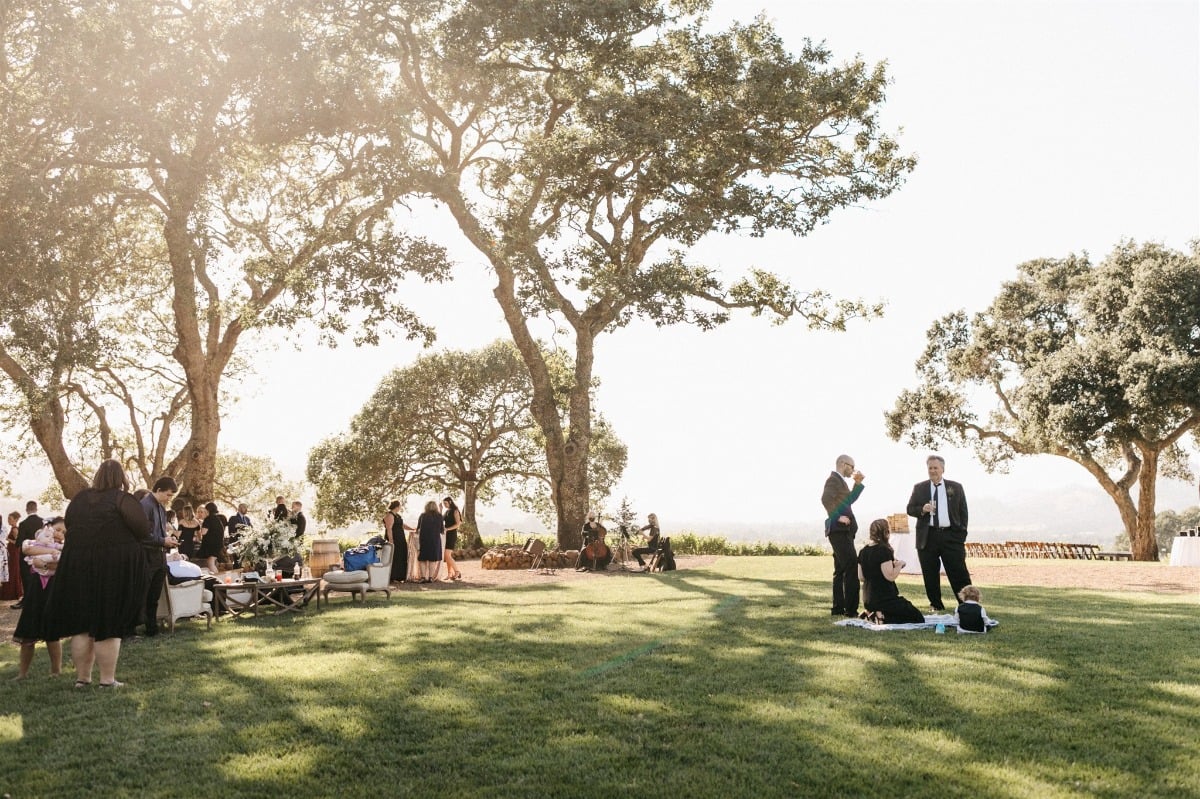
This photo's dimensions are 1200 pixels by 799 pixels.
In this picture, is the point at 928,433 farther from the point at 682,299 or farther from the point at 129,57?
the point at 129,57

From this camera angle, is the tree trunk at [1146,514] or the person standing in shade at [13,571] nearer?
the person standing in shade at [13,571]

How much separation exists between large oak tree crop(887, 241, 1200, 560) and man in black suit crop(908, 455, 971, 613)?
66.8 feet

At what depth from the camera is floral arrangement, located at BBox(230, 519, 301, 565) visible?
1361 centimetres

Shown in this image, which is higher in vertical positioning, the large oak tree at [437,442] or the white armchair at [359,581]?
the large oak tree at [437,442]

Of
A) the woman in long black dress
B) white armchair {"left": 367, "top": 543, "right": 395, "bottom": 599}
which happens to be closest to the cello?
white armchair {"left": 367, "top": 543, "right": 395, "bottom": 599}

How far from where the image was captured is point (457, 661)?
8.07 m

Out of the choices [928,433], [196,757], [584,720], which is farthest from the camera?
[928,433]

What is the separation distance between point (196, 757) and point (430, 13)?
19.2m

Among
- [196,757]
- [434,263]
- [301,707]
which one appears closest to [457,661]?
[301,707]

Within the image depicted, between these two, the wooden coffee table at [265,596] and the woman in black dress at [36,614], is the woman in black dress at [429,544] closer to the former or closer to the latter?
the wooden coffee table at [265,596]

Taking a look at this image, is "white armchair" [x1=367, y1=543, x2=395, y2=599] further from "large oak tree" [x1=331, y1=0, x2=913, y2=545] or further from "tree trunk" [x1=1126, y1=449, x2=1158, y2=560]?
"tree trunk" [x1=1126, y1=449, x2=1158, y2=560]

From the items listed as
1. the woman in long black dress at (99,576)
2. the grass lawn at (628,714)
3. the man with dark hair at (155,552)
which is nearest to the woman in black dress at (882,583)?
the grass lawn at (628,714)

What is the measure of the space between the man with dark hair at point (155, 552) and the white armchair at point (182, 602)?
0.12 metres

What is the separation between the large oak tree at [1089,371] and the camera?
2788 cm
